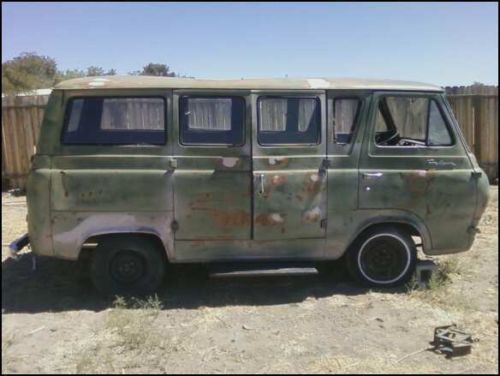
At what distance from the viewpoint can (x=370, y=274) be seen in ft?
18.5

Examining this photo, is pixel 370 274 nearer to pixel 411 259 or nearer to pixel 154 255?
pixel 411 259

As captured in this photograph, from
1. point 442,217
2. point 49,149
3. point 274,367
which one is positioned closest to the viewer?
point 274,367

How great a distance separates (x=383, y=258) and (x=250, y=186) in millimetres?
1667

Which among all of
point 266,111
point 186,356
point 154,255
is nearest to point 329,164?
point 266,111

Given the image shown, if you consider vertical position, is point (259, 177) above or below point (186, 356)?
above

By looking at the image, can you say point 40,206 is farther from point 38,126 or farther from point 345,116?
point 38,126

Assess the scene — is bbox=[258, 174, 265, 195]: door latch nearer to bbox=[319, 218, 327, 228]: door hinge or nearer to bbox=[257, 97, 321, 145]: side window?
bbox=[257, 97, 321, 145]: side window

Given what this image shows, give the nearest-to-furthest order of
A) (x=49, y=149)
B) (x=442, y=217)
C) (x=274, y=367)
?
1. (x=274, y=367)
2. (x=49, y=149)
3. (x=442, y=217)

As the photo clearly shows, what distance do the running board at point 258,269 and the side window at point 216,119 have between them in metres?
1.23

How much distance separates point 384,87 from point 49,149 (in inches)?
134

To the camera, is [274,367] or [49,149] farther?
[49,149]

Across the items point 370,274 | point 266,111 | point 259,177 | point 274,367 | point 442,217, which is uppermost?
point 266,111

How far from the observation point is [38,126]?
11.3 meters

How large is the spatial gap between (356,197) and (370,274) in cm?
89
